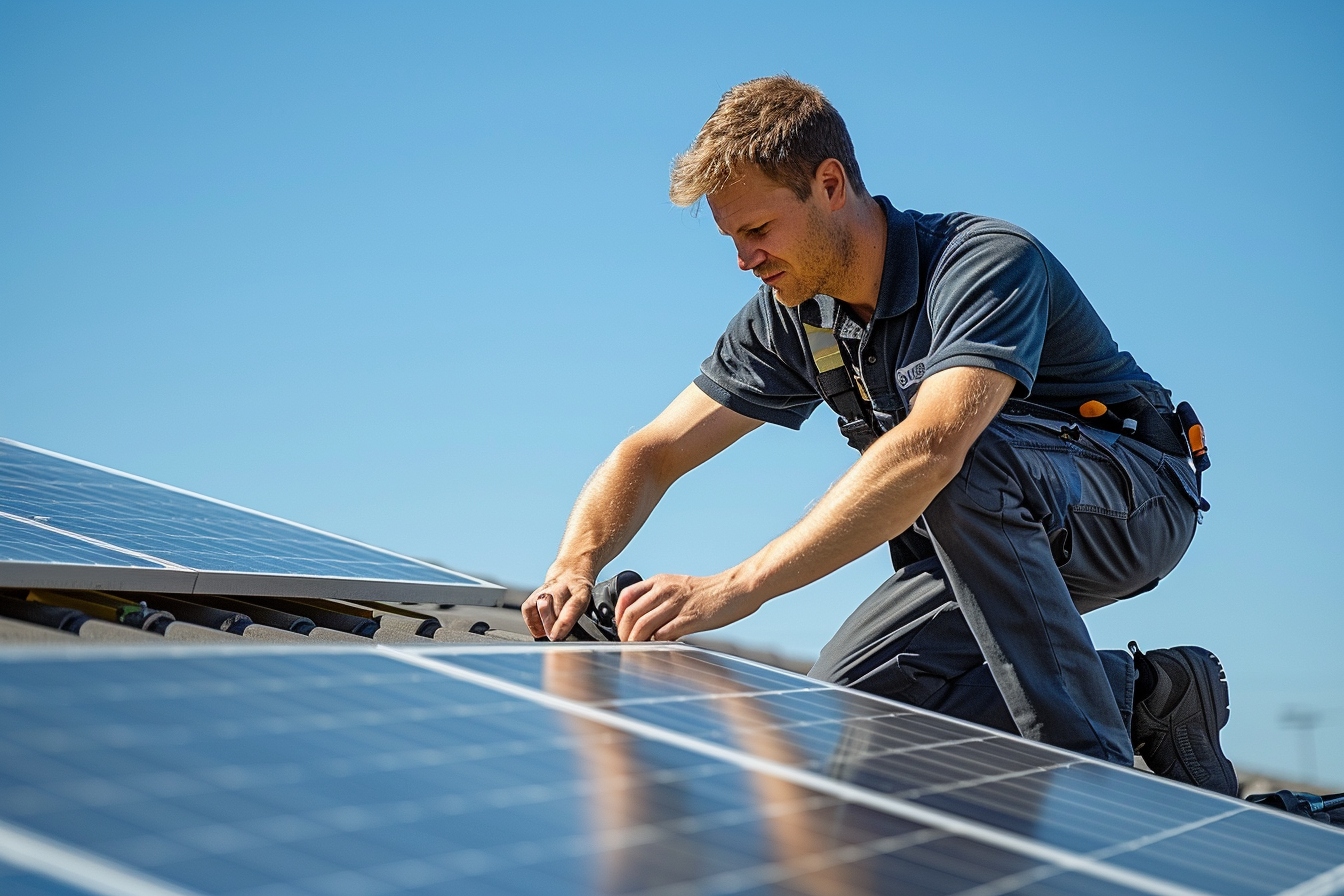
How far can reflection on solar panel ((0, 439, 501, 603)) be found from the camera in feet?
12.5

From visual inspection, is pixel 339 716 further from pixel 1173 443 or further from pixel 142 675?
pixel 1173 443

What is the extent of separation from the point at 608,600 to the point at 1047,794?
185 centimetres

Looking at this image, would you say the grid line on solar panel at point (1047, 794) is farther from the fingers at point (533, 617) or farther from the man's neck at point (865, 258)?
the man's neck at point (865, 258)

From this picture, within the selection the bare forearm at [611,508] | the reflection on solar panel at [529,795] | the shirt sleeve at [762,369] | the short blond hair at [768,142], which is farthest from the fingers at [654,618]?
the shirt sleeve at [762,369]

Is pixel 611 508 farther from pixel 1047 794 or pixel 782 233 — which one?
pixel 1047 794

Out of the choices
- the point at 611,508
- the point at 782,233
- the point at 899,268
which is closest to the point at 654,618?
the point at 611,508

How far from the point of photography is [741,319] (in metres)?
5.35

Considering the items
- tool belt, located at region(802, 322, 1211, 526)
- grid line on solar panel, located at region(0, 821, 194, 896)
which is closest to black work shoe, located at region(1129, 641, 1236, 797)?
tool belt, located at region(802, 322, 1211, 526)

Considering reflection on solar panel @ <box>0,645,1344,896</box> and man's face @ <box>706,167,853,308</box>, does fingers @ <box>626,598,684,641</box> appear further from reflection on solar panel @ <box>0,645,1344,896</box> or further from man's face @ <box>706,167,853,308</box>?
man's face @ <box>706,167,853,308</box>

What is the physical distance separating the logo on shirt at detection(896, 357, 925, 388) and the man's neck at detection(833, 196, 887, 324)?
265 mm

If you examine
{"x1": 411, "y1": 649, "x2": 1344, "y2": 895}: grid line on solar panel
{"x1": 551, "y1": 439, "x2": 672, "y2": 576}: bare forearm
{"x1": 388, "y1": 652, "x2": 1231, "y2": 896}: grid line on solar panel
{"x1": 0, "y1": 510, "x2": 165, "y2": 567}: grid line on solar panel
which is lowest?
{"x1": 0, "y1": 510, "x2": 165, "y2": 567}: grid line on solar panel

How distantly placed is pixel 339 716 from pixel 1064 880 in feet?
3.40

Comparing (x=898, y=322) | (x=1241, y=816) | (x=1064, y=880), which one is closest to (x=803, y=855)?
(x=1064, y=880)

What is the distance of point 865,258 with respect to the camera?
15.4 ft
